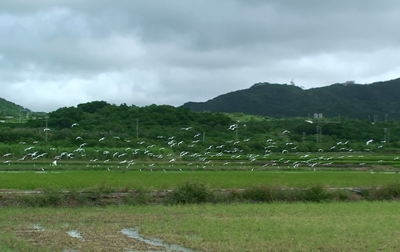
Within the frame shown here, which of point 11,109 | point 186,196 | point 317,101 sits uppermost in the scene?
point 317,101

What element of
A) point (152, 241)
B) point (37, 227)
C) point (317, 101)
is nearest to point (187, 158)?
point (37, 227)

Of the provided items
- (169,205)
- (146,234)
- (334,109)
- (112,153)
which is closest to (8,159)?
(112,153)

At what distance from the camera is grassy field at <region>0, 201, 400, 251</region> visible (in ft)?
41.7

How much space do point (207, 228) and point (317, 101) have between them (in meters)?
101

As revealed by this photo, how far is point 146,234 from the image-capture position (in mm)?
14359

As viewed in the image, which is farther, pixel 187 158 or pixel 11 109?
pixel 11 109

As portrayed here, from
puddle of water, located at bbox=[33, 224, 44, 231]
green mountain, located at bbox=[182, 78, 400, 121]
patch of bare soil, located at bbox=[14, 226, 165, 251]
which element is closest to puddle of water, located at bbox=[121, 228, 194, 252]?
patch of bare soil, located at bbox=[14, 226, 165, 251]

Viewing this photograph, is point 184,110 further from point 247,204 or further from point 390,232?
point 390,232

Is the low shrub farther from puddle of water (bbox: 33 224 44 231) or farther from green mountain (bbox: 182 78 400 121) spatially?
green mountain (bbox: 182 78 400 121)

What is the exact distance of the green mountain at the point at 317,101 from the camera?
98.6 meters

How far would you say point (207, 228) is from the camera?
14922 millimetres

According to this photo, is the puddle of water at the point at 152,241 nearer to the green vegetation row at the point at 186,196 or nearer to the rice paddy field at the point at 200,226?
the rice paddy field at the point at 200,226

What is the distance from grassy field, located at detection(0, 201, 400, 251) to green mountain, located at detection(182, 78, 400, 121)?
79.3m

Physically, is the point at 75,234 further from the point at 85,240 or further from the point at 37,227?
the point at 37,227
